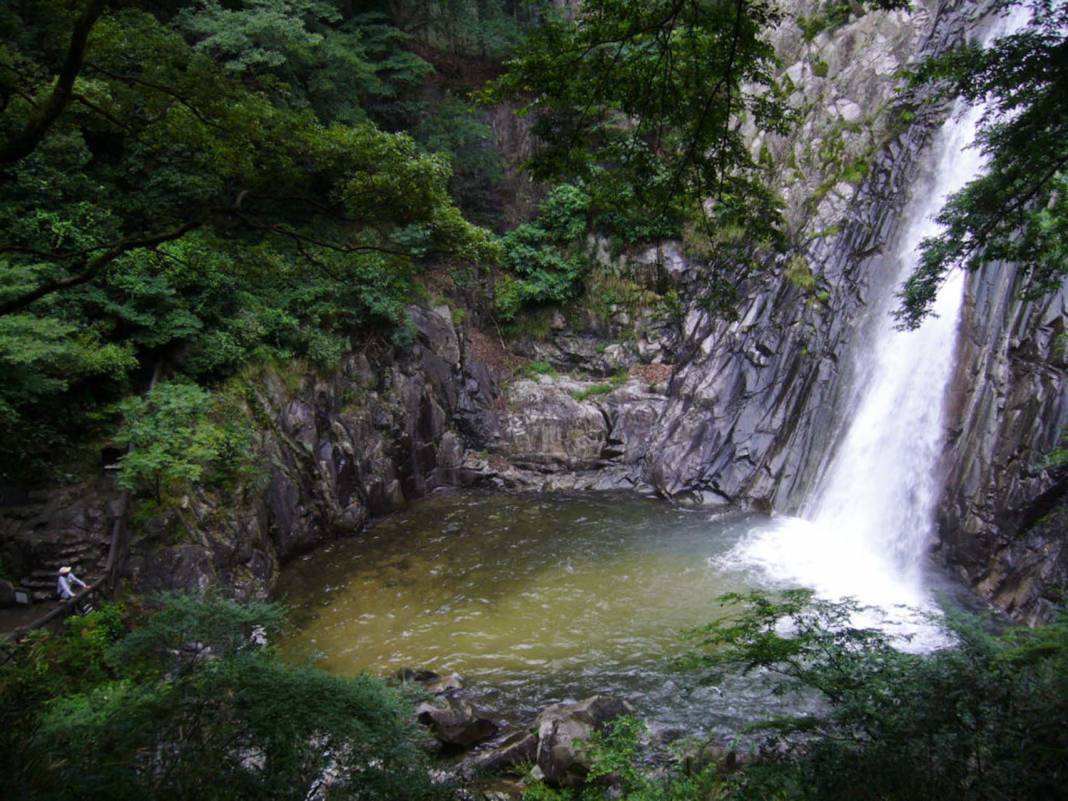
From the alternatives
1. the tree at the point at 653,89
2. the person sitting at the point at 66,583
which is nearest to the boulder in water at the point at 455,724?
the person sitting at the point at 66,583

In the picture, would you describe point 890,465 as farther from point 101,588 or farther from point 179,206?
point 179,206

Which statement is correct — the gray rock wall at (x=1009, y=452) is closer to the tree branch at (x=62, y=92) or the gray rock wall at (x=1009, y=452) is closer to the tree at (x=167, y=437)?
the tree branch at (x=62, y=92)

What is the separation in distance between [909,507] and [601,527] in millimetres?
5559

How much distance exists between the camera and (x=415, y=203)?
576 cm

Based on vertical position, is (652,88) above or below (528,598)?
above

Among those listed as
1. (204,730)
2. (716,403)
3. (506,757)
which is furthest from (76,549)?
(716,403)

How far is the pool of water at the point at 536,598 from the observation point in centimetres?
711

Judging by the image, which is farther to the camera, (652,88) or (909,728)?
(652,88)

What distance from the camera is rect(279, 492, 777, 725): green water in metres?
7.27

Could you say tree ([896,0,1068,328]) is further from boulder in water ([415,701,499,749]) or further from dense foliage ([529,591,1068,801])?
boulder in water ([415,701,499,749])

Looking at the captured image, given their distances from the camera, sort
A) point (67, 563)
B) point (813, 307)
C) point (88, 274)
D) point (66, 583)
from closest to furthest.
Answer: point (88, 274), point (66, 583), point (67, 563), point (813, 307)

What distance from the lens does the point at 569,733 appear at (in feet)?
18.3

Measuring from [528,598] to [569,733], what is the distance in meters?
3.78

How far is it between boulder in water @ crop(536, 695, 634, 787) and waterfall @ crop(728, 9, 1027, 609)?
14.8 feet
